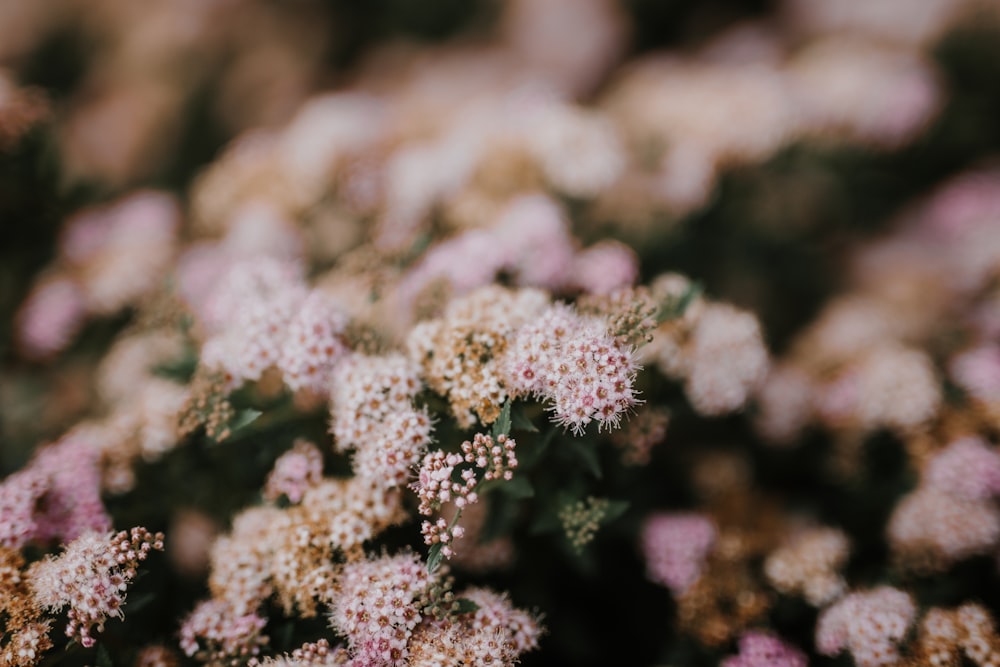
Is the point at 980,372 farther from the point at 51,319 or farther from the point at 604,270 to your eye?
the point at 51,319

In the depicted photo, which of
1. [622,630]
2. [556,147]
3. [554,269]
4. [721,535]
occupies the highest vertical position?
[556,147]

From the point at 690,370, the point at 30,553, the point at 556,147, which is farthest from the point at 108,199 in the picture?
the point at 690,370

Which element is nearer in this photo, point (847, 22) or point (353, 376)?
point (353, 376)

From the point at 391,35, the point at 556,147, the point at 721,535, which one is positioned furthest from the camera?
the point at 391,35

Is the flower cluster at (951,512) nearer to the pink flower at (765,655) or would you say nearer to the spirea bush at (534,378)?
the spirea bush at (534,378)

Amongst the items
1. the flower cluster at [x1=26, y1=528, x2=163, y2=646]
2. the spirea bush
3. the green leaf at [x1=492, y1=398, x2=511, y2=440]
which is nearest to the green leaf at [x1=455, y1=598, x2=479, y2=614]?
the spirea bush

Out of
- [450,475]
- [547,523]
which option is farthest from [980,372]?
[450,475]

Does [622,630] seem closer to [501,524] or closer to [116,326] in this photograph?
[501,524]
